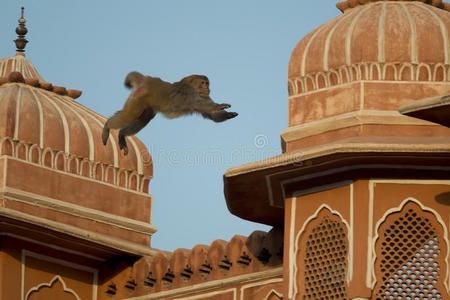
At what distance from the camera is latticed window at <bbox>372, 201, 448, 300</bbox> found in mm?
13812

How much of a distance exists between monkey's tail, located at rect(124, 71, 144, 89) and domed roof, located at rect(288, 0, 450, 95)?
177cm

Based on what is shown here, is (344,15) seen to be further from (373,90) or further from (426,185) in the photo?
(426,185)

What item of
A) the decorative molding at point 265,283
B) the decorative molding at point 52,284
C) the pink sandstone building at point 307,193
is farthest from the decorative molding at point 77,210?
the decorative molding at point 265,283

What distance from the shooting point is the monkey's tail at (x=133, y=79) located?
1438 centimetres

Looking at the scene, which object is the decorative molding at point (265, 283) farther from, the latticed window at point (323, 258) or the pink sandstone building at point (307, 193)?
the latticed window at point (323, 258)

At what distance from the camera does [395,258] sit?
14148mm

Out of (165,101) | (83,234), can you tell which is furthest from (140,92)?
(83,234)

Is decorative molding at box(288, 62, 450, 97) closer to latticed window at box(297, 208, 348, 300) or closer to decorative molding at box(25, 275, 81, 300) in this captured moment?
latticed window at box(297, 208, 348, 300)

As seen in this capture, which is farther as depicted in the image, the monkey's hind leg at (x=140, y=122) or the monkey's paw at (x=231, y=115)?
the monkey's hind leg at (x=140, y=122)

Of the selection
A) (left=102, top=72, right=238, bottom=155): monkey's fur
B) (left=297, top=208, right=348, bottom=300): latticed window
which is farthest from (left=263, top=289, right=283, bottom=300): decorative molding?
(left=102, top=72, right=238, bottom=155): monkey's fur

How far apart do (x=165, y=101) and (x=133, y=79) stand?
43cm

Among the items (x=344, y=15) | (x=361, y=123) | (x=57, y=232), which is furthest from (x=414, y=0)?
(x=57, y=232)

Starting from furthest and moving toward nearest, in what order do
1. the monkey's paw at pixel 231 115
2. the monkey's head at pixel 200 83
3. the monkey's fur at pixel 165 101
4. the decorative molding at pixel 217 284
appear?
the decorative molding at pixel 217 284 → the monkey's head at pixel 200 83 → the monkey's fur at pixel 165 101 → the monkey's paw at pixel 231 115

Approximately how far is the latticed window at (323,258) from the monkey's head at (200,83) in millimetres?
1684
